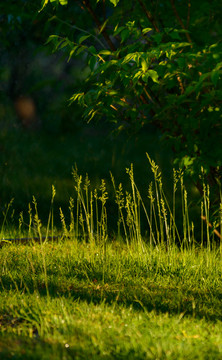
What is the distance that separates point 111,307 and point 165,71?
7.99 ft

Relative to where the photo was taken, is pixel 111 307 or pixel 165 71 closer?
pixel 111 307

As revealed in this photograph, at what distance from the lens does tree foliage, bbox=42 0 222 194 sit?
183 inches

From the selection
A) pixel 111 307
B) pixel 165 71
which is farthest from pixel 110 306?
pixel 165 71

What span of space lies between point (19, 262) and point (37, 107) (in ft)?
33.6

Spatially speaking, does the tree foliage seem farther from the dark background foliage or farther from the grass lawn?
the grass lawn

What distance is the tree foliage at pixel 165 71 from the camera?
4.64 meters

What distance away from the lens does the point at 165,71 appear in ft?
16.3

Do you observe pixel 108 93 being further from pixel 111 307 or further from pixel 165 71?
pixel 111 307

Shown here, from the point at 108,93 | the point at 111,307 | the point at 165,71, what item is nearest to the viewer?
the point at 111,307

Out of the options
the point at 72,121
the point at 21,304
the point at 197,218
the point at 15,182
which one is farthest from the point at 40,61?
the point at 21,304

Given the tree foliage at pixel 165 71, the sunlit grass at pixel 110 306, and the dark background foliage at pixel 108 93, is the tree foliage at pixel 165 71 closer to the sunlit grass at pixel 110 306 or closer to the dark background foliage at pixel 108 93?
the dark background foliage at pixel 108 93

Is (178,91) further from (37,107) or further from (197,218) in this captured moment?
(37,107)

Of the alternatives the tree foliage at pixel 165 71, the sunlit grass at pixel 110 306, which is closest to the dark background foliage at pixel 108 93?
the tree foliage at pixel 165 71

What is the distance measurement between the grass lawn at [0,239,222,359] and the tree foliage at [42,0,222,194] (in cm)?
127
